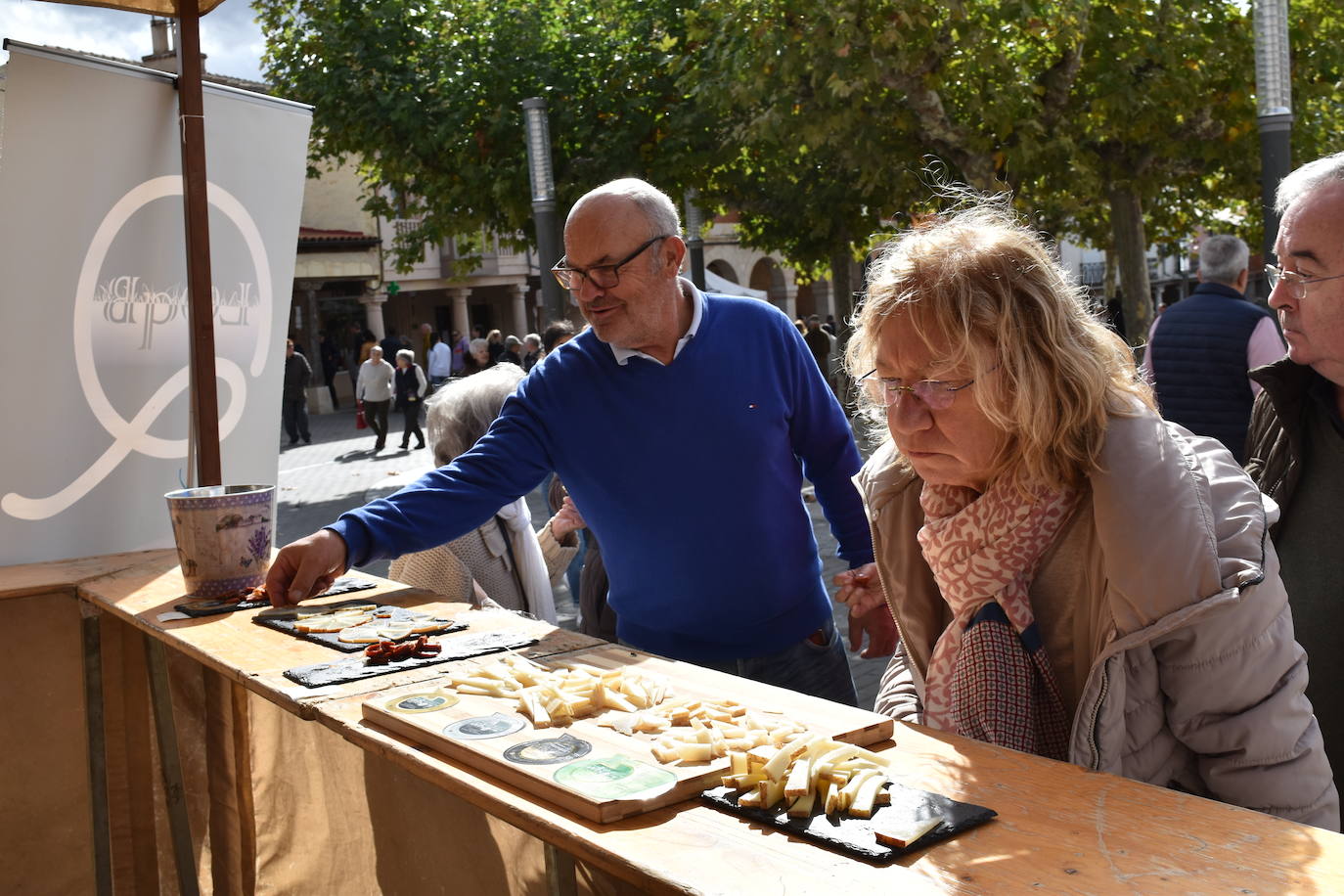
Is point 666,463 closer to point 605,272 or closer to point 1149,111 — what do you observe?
point 605,272

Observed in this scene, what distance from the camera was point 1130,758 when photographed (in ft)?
5.40

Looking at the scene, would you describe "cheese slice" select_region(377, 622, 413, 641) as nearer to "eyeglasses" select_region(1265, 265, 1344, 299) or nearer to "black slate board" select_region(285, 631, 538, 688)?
"black slate board" select_region(285, 631, 538, 688)

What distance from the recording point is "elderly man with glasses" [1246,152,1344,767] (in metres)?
2.35

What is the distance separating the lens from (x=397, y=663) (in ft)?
6.81

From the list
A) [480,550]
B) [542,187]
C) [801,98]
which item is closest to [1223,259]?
[480,550]

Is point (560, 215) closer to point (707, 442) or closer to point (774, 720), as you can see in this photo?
point (707, 442)

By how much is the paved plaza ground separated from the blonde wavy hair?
325cm

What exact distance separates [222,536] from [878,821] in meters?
1.78

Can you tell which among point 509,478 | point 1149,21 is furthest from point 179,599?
point 1149,21

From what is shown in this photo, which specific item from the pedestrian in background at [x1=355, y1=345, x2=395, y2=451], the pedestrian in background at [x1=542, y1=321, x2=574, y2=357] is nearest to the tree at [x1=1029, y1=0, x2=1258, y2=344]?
the pedestrian in background at [x1=542, y1=321, x2=574, y2=357]

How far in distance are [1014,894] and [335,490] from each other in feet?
42.7

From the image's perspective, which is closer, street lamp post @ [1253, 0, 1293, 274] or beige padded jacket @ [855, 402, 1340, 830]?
beige padded jacket @ [855, 402, 1340, 830]

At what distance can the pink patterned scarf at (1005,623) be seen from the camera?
174 cm

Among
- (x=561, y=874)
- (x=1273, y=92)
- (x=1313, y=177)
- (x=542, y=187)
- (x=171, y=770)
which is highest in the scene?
(x=542, y=187)
